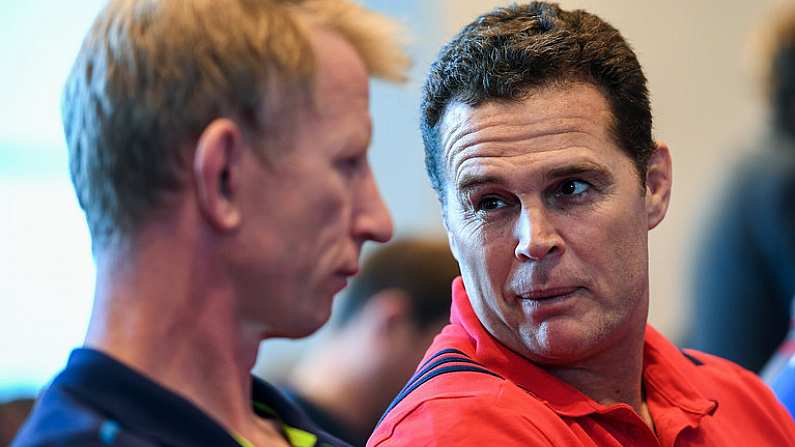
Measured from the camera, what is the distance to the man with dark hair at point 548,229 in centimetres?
155

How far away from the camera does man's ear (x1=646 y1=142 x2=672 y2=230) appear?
5.72 feet

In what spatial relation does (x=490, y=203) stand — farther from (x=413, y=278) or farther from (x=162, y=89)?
(x=413, y=278)

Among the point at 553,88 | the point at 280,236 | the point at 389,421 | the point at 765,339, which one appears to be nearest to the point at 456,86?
the point at 553,88

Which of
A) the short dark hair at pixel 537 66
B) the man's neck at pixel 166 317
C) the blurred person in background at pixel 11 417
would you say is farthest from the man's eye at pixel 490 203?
the blurred person in background at pixel 11 417

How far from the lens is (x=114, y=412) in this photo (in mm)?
1039

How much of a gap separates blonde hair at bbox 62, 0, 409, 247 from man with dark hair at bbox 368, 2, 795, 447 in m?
0.53

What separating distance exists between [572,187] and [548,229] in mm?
84

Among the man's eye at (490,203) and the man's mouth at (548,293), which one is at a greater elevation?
the man's eye at (490,203)

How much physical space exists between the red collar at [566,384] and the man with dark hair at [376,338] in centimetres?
94

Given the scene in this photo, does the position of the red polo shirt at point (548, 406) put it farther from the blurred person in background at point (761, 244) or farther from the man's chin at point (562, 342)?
the blurred person in background at point (761, 244)

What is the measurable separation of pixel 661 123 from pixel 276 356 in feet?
6.59

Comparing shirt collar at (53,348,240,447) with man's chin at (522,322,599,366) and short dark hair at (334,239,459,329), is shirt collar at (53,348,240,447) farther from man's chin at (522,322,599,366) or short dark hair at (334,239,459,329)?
short dark hair at (334,239,459,329)

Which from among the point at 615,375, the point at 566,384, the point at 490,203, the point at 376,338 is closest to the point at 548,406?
the point at 566,384

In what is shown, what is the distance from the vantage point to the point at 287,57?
1091 mm
